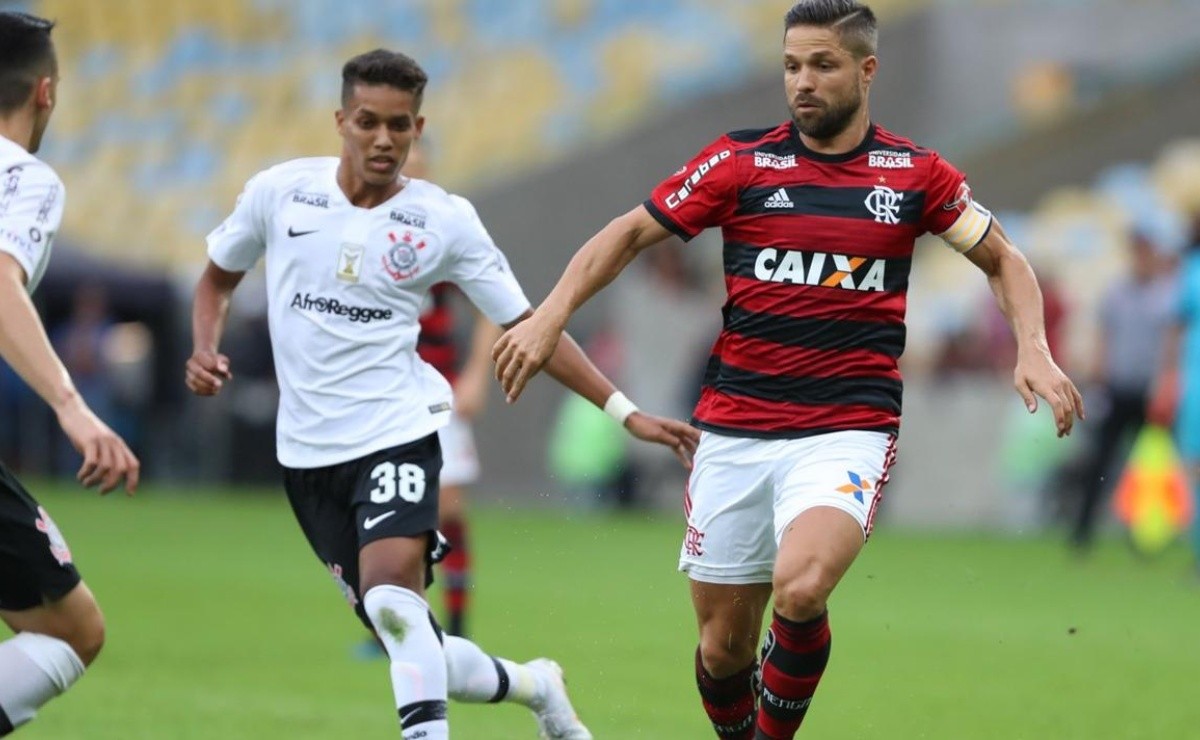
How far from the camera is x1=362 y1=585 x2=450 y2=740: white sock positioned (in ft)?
20.4

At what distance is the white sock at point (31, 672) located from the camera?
556cm

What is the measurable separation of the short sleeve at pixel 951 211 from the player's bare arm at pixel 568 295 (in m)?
0.84

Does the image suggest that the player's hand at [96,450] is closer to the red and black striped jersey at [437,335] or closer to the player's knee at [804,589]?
the player's knee at [804,589]

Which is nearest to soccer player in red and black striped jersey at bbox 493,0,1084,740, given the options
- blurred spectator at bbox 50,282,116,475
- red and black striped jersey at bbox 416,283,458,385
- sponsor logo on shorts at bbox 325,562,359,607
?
sponsor logo on shorts at bbox 325,562,359,607

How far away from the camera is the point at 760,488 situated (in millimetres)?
6480

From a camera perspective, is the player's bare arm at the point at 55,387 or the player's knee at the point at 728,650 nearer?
the player's bare arm at the point at 55,387

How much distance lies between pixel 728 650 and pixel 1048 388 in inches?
53.8

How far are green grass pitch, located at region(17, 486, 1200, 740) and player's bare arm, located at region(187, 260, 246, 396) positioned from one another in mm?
1508

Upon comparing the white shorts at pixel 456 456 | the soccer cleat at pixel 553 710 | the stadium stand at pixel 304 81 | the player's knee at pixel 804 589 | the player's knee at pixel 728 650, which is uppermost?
the player's knee at pixel 804 589

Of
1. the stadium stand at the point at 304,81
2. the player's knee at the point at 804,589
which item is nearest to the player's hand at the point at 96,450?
the player's knee at the point at 804,589

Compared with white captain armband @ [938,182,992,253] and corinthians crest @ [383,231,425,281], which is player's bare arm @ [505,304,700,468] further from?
white captain armband @ [938,182,992,253]

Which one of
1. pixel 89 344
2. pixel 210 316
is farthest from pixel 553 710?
pixel 89 344

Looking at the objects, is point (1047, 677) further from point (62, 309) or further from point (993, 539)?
point (62, 309)

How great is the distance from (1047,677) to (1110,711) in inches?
42.5
